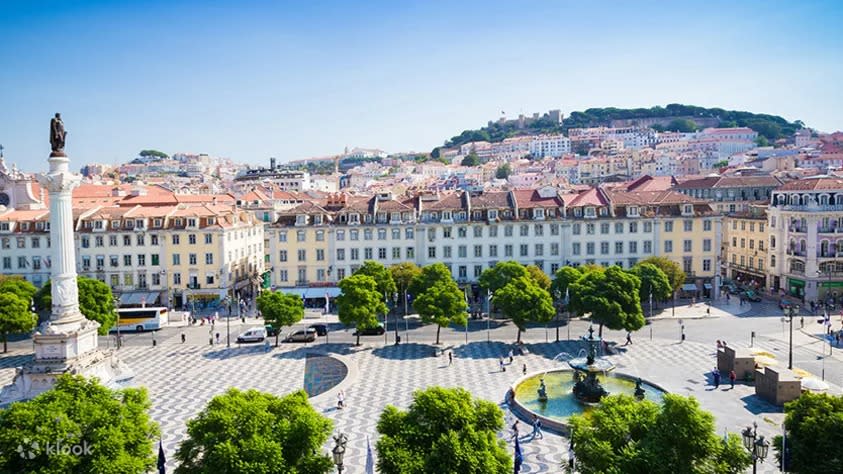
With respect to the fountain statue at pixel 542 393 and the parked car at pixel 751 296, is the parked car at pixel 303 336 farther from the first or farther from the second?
the parked car at pixel 751 296

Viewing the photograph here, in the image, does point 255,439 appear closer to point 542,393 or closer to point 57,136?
point 542,393

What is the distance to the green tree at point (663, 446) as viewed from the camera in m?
16.4

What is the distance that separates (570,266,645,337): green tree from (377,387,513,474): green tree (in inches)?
951

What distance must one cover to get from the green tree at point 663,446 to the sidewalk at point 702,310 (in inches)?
1464

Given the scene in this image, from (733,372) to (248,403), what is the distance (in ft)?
86.8

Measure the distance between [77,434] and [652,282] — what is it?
43.5 metres

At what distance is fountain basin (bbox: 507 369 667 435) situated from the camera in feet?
95.8

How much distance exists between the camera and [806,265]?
58.2 meters

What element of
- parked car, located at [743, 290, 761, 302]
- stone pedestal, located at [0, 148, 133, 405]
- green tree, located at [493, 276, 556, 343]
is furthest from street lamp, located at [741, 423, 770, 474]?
parked car, located at [743, 290, 761, 302]

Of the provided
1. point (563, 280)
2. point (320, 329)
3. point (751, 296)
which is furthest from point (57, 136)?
point (751, 296)

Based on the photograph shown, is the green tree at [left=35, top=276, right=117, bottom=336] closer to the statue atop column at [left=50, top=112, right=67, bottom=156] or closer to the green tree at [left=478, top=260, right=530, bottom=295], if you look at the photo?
the statue atop column at [left=50, top=112, right=67, bottom=156]

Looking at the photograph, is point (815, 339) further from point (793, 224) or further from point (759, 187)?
point (759, 187)

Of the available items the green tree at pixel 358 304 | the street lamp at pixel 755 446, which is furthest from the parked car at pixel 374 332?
the street lamp at pixel 755 446

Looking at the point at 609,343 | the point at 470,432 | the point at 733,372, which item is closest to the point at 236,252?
the point at 609,343
